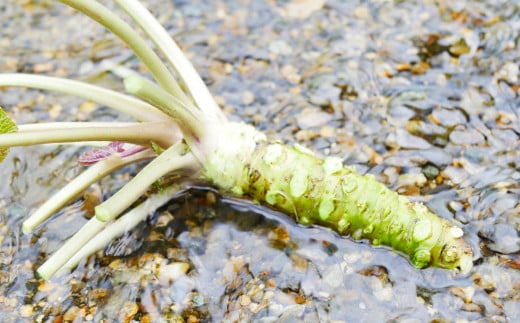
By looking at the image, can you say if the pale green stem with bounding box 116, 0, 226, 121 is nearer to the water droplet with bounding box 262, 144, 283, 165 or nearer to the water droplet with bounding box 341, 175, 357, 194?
the water droplet with bounding box 262, 144, 283, 165

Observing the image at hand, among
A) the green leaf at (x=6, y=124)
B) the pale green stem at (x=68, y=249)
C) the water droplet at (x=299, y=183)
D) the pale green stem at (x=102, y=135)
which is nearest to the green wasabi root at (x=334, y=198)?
the water droplet at (x=299, y=183)

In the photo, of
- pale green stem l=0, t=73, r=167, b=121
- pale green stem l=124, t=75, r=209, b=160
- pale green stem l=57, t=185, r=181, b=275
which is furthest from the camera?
pale green stem l=57, t=185, r=181, b=275

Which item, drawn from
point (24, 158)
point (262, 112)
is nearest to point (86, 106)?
point (24, 158)

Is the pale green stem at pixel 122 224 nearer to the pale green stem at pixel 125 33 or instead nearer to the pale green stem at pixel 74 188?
the pale green stem at pixel 74 188

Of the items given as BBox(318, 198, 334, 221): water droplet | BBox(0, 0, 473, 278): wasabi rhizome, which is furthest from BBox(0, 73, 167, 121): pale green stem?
BBox(318, 198, 334, 221): water droplet

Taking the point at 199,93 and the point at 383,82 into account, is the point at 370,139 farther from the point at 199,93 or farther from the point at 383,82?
the point at 199,93

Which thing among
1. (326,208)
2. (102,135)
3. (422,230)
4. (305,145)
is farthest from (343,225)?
(102,135)
